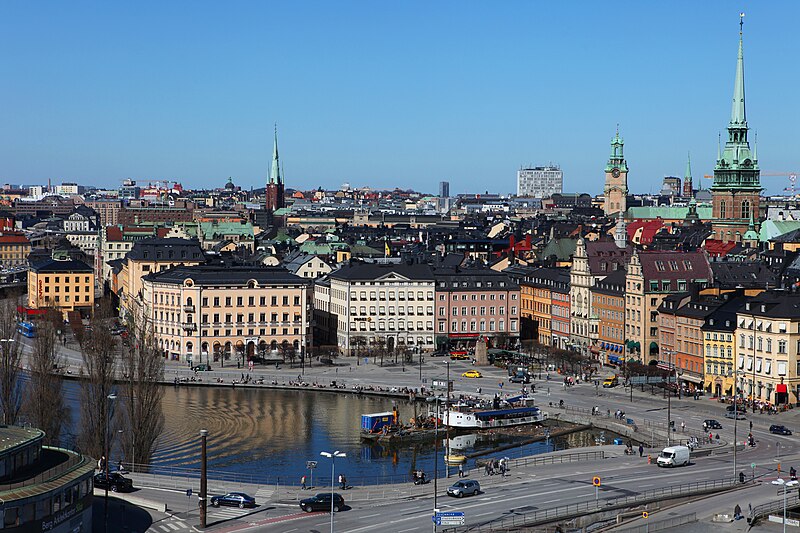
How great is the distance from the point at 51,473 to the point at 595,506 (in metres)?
21.9

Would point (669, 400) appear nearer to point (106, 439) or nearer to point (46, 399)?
point (106, 439)

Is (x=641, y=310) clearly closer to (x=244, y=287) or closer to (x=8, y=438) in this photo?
(x=244, y=287)

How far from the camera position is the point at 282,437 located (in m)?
82.9

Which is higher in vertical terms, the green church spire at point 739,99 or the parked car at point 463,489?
the green church spire at point 739,99

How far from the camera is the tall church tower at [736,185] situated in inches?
7259

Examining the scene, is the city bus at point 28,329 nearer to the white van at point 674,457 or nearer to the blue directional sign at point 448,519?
the white van at point 674,457

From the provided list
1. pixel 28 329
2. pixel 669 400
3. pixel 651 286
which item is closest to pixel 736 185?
pixel 651 286

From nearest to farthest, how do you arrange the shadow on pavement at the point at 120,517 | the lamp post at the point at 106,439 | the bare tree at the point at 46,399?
1. the lamp post at the point at 106,439
2. the shadow on pavement at the point at 120,517
3. the bare tree at the point at 46,399

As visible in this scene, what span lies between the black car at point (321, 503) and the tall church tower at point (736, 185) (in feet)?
445

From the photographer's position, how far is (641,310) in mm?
108250

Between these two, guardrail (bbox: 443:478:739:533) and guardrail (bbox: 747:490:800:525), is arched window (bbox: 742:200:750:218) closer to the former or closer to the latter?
guardrail (bbox: 443:478:739:533)

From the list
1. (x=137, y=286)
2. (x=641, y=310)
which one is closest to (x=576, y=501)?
(x=641, y=310)

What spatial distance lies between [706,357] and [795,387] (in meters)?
7.82

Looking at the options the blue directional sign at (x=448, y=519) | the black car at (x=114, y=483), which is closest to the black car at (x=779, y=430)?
the blue directional sign at (x=448, y=519)
